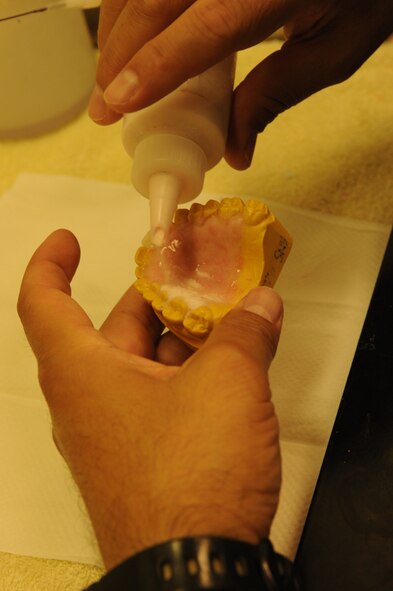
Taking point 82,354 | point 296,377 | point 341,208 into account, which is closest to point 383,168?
point 341,208

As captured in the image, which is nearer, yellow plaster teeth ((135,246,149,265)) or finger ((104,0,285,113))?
finger ((104,0,285,113))

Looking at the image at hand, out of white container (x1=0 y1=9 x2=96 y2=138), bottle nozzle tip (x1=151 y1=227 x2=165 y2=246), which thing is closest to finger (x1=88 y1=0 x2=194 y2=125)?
bottle nozzle tip (x1=151 y1=227 x2=165 y2=246)

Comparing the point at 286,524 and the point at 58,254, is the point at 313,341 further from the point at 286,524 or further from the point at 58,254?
the point at 58,254

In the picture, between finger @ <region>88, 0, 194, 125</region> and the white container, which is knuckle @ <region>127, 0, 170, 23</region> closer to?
finger @ <region>88, 0, 194, 125</region>

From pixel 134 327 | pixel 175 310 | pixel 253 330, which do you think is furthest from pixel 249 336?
pixel 134 327

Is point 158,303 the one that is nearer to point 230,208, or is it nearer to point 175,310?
point 175,310

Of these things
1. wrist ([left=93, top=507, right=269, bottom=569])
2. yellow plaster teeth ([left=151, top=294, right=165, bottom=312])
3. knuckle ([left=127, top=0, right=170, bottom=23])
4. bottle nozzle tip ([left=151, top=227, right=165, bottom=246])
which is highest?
knuckle ([left=127, top=0, right=170, bottom=23])
